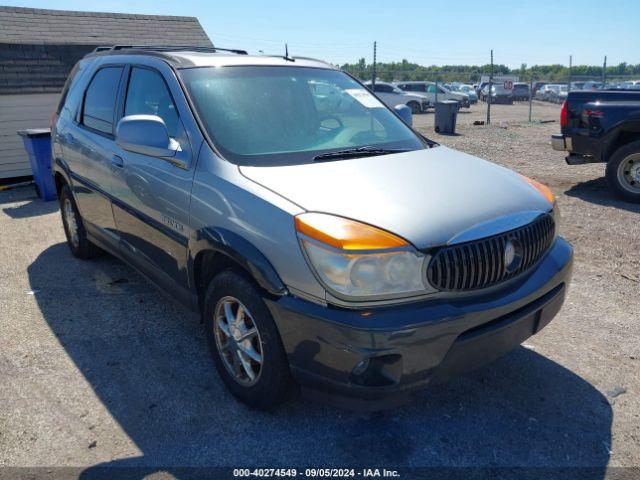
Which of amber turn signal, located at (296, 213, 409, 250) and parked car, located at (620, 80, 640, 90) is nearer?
amber turn signal, located at (296, 213, 409, 250)

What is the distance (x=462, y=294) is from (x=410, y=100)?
27.8 metres

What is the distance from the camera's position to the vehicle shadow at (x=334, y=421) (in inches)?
104

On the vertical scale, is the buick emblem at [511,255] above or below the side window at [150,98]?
below

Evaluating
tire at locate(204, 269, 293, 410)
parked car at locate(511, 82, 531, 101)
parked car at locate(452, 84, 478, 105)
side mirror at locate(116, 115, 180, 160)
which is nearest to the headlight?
tire at locate(204, 269, 293, 410)

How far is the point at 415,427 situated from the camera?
2871 millimetres

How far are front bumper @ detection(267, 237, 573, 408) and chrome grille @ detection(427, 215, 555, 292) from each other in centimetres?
7

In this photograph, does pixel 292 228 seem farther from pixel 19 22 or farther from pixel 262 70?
pixel 19 22

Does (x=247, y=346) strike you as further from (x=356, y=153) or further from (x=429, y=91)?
(x=429, y=91)

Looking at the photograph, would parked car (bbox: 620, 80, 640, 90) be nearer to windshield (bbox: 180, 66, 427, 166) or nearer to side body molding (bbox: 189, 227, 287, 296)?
windshield (bbox: 180, 66, 427, 166)

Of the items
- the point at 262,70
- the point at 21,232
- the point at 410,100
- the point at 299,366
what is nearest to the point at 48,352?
the point at 299,366

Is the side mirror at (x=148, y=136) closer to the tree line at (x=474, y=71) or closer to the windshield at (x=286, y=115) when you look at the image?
→ the windshield at (x=286, y=115)

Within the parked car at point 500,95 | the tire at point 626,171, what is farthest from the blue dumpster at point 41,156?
the parked car at point 500,95

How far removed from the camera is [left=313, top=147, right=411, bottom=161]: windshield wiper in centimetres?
313

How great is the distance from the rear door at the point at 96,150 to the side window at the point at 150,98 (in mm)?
268
